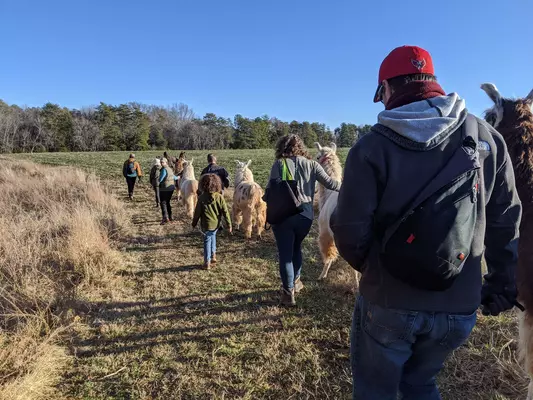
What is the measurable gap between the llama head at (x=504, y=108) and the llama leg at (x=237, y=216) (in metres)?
6.01

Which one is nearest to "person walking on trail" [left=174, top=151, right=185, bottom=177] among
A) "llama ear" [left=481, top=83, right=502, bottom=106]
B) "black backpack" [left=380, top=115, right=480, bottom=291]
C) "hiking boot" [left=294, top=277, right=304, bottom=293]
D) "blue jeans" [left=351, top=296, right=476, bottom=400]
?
"hiking boot" [left=294, top=277, right=304, bottom=293]

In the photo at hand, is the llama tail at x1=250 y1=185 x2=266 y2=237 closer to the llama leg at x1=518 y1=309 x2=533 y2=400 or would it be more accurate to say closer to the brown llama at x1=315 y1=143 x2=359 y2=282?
the brown llama at x1=315 y1=143 x2=359 y2=282

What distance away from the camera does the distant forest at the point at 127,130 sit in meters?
59.1

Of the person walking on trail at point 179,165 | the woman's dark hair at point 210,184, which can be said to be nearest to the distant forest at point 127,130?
the person walking on trail at point 179,165

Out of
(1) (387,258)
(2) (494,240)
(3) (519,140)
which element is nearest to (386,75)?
(1) (387,258)

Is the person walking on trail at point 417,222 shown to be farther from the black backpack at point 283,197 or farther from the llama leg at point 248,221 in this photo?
the llama leg at point 248,221

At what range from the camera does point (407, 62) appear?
1.44m

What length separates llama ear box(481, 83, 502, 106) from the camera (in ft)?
8.49

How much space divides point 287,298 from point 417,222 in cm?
338

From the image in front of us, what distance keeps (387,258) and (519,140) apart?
A: 180cm

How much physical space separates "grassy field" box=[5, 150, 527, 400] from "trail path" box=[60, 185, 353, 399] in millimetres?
12

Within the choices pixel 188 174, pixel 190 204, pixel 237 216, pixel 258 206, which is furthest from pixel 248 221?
pixel 188 174

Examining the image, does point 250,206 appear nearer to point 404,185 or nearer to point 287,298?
point 287,298

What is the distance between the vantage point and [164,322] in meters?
4.14
